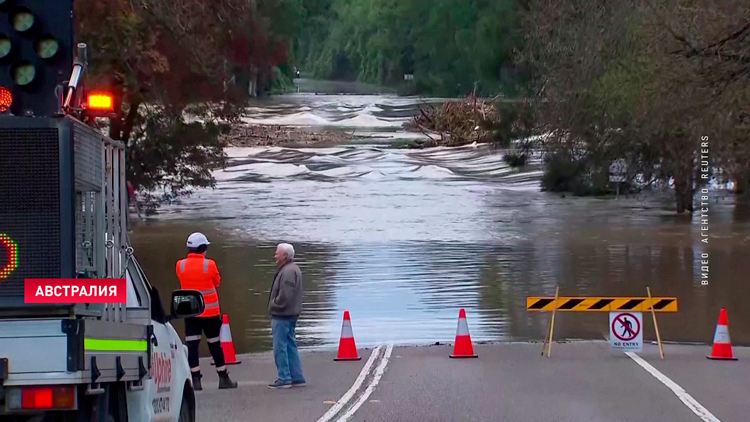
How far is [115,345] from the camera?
5.75 m

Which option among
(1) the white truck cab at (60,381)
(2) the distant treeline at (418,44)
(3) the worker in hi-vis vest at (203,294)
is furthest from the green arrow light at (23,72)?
(2) the distant treeline at (418,44)

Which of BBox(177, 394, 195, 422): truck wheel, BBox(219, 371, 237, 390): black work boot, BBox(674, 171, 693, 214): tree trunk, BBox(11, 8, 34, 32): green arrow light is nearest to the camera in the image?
BBox(11, 8, 34, 32): green arrow light

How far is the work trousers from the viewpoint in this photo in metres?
12.7

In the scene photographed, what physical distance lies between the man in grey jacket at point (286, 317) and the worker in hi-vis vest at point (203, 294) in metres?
0.61

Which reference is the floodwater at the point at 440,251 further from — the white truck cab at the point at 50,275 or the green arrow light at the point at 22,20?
the white truck cab at the point at 50,275

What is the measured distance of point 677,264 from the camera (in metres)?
24.8

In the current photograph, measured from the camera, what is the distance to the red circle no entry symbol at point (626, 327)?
14922 millimetres

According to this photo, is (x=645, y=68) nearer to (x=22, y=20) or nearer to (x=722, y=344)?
(x=722, y=344)

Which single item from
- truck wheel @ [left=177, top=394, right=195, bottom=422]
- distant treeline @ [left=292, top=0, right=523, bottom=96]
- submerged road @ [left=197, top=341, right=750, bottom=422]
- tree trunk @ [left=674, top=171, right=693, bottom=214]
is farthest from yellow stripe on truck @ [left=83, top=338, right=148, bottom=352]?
distant treeline @ [left=292, top=0, right=523, bottom=96]

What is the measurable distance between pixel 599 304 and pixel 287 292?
4.02 m

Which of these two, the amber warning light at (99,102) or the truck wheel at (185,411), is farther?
the truck wheel at (185,411)

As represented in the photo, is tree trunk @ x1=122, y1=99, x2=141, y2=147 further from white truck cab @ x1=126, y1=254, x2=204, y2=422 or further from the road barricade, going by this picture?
white truck cab @ x1=126, y1=254, x2=204, y2=422

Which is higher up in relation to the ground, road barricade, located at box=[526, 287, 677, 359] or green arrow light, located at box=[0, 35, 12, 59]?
green arrow light, located at box=[0, 35, 12, 59]

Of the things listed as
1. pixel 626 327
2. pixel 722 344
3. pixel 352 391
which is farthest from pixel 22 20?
pixel 722 344
